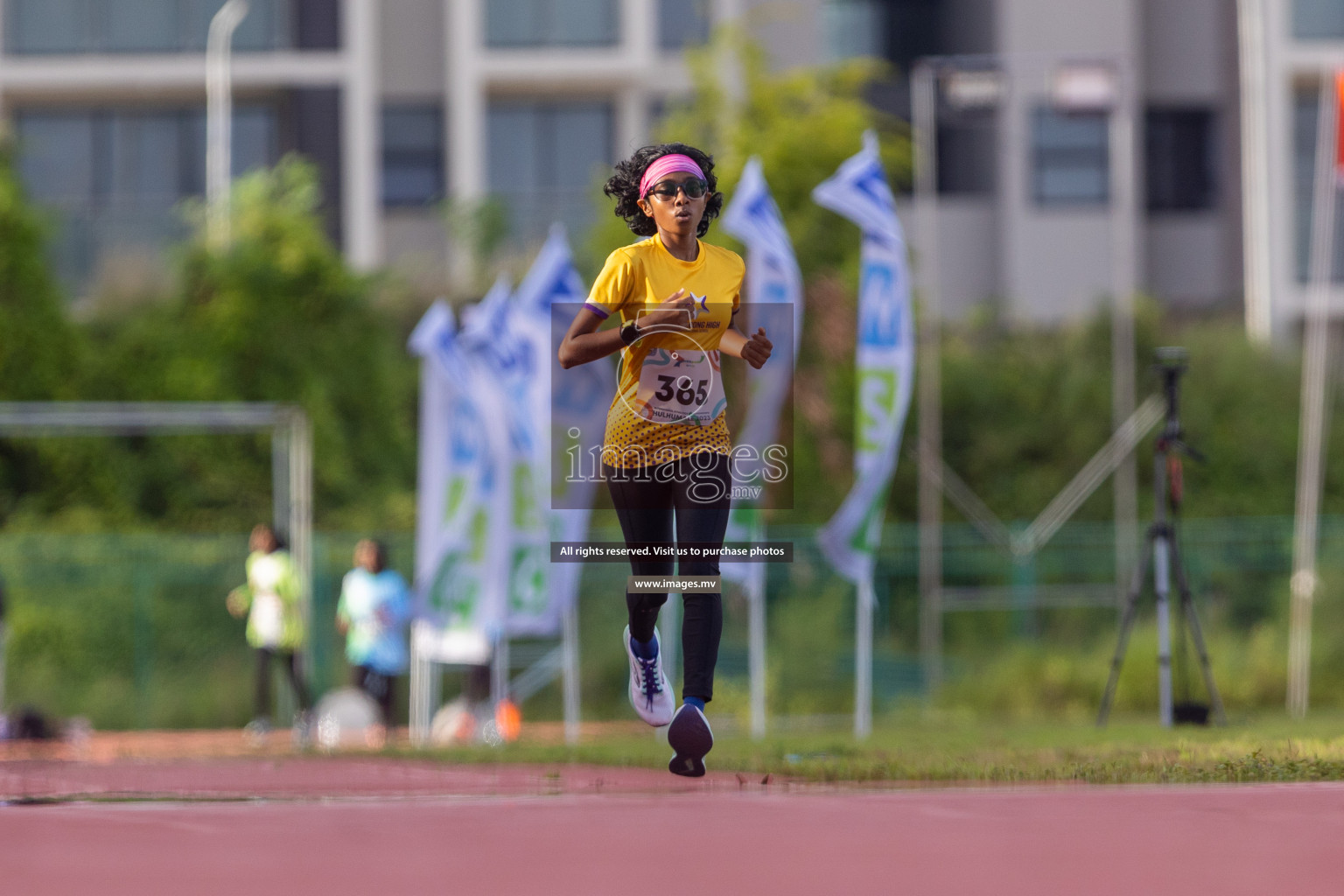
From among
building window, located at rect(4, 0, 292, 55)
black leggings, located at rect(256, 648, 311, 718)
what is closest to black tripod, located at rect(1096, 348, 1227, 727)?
black leggings, located at rect(256, 648, 311, 718)

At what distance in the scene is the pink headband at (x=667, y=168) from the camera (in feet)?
17.3

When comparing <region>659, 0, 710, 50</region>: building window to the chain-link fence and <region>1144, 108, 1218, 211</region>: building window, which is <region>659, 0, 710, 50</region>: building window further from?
the chain-link fence

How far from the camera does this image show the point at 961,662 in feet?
67.8

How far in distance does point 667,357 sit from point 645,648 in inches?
38.1

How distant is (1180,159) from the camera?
37.3 m

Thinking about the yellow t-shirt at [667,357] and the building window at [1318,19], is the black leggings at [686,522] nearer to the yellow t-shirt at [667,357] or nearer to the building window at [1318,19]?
the yellow t-shirt at [667,357]

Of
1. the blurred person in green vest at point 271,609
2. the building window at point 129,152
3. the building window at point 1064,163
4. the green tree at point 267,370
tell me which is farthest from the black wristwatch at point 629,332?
the building window at point 1064,163

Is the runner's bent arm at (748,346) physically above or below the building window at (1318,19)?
below

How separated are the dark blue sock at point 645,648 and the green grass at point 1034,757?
1.16 metres

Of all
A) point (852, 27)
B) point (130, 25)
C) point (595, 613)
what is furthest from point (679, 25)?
point (595, 613)

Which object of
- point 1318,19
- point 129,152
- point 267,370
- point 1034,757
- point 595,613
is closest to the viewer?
point 1034,757

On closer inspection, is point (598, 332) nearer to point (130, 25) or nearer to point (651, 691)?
point (651, 691)

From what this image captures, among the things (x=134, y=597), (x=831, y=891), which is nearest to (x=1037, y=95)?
(x=134, y=597)

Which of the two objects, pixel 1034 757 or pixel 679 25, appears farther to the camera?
pixel 679 25
